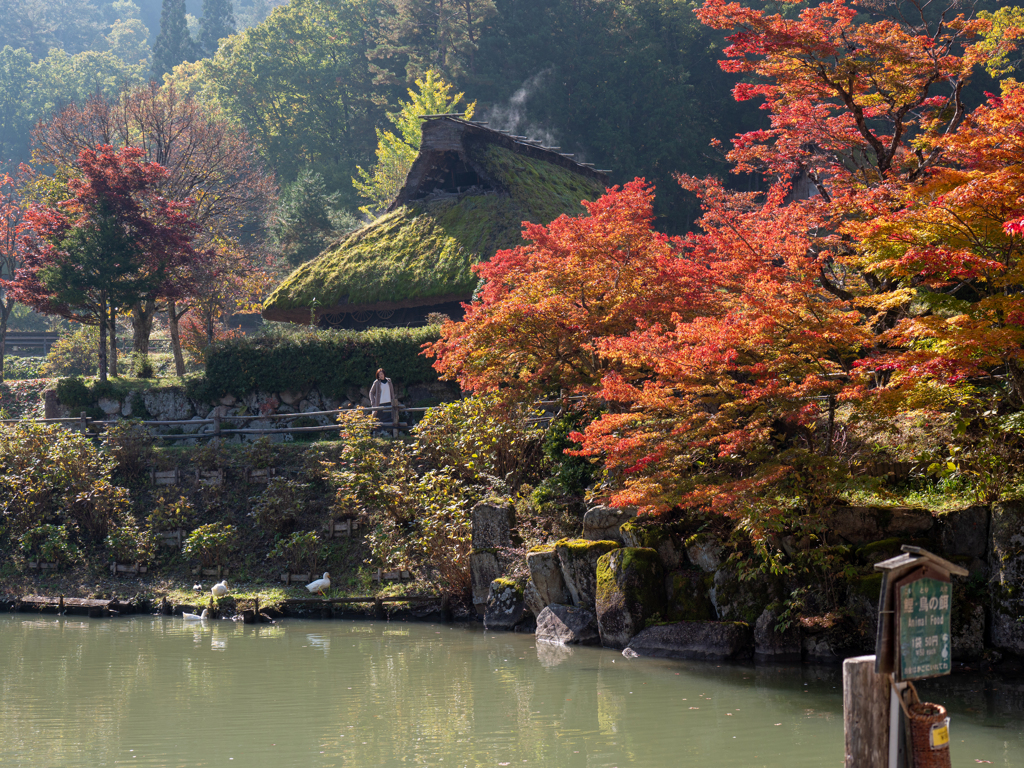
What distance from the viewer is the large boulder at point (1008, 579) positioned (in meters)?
8.37

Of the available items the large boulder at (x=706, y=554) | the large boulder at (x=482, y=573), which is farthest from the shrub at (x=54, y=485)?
the large boulder at (x=706, y=554)

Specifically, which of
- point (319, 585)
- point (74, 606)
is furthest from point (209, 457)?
point (319, 585)

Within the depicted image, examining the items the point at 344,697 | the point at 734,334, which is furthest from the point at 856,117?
the point at 344,697

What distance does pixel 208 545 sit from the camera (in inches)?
564

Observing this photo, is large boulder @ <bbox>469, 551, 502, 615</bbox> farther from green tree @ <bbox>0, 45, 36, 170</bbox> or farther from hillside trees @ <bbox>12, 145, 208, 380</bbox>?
green tree @ <bbox>0, 45, 36, 170</bbox>

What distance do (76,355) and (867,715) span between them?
27.7 meters

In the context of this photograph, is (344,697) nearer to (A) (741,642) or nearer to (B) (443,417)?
(A) (741,642)

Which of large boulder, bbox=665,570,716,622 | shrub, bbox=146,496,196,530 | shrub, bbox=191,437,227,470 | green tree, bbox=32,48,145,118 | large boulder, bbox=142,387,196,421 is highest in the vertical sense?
green tree, bbox=32,48,145,118

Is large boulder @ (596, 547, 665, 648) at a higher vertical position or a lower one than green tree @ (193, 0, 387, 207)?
lower

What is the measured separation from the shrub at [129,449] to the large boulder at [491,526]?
730cm

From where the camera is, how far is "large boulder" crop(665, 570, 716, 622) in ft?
32.8

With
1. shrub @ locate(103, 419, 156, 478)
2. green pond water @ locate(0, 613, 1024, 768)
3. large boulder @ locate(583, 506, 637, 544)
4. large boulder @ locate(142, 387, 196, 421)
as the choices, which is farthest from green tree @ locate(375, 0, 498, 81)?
green pond water @ locate(0, 613, 1024, 768)

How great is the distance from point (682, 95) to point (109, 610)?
25723mm

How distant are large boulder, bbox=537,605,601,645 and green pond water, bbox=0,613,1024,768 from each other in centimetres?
27
